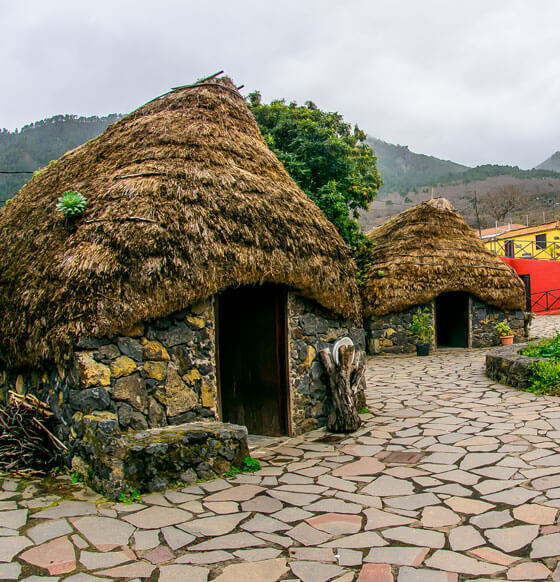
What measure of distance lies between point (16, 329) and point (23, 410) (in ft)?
2.70

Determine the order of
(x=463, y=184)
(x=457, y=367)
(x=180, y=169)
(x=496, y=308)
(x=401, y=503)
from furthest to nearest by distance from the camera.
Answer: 1. (x=463, y=184)
2. (x=496, y=308)
3. (x=457, y=367)
4. (x=180, y=169)
5. (x=401, y=503)

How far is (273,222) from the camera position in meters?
5.82

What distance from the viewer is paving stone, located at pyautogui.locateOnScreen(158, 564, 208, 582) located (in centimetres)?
287

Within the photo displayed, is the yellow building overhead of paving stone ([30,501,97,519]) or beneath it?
overhead

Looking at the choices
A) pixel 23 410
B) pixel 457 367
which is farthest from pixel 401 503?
pixel 457 367

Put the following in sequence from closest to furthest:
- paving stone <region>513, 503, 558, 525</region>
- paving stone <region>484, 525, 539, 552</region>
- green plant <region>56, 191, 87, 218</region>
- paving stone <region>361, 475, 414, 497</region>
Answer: paving stone <region>484, 525, 539, 552</region>, paving stone <region>513, 503, 558, 525</region>, paving stone <region>361, 475, 414, 497</region>, green plant <region>56, 191, 87, 218</region>

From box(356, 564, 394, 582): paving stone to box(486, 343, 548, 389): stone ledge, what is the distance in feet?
19.4

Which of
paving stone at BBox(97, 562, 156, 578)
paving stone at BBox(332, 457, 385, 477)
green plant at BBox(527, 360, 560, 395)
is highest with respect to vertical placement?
green plant at BBox(527, 360, 560, 395)

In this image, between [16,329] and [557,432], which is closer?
[16,329]

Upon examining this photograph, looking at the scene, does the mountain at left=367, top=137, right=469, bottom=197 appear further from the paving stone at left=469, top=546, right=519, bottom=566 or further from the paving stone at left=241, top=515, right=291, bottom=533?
the paving stone at left=469, top=546, right=519, bottom=566

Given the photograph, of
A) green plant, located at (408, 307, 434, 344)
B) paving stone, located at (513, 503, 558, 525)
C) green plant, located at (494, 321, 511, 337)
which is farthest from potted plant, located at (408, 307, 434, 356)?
paving stone, located at (513, 503, 558, 525)

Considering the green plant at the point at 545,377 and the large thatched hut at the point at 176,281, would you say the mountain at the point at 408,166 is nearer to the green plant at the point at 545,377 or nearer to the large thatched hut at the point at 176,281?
the green plant at the point at 545,377

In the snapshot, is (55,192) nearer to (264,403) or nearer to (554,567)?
(264,403)

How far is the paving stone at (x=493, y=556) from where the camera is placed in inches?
117
